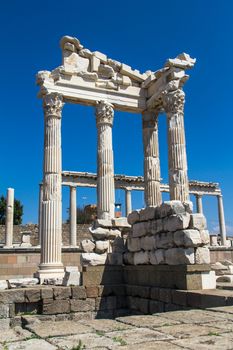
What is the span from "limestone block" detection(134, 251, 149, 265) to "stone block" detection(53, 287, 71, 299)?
209 centimetres

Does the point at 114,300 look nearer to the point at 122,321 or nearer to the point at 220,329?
the point at 122,321

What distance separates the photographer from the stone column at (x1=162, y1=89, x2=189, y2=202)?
17.6m

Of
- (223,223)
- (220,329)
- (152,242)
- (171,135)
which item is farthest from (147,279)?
(223,223)

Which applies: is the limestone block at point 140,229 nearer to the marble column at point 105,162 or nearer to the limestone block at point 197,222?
the limestone block at point 197,222

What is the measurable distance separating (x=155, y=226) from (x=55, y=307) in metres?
3.34

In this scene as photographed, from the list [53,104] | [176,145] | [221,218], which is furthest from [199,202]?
[53,104]

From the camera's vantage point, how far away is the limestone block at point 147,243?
10.6m

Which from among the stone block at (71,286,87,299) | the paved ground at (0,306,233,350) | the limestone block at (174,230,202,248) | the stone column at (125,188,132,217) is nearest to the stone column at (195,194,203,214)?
the stone column at (125,188,132,217)

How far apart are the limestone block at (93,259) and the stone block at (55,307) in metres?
1.54

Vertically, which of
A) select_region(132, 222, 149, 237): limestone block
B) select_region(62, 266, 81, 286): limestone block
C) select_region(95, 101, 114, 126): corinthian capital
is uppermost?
select_region(95, 101, 114, 126): corinthian capital

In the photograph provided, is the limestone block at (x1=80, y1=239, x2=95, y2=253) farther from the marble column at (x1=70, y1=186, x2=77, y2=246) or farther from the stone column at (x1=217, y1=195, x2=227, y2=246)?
the stone column at (x1=217, y1=195, x2=227, y2=246)

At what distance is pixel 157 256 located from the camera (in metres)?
10.3

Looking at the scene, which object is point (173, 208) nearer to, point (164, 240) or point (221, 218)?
point (164, 240)

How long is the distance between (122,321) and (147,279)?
183 inches
